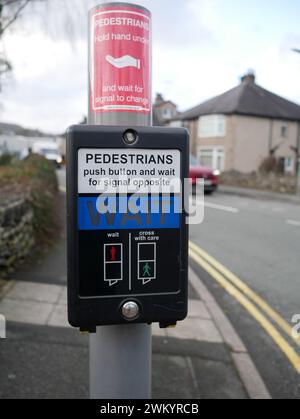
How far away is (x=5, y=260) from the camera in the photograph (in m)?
5.11

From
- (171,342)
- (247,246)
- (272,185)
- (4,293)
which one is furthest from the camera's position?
(272,185)

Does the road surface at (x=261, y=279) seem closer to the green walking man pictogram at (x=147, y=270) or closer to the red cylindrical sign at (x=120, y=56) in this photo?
the green walking man pictogram at (x=147, y=270)

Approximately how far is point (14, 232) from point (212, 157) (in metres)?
20.2

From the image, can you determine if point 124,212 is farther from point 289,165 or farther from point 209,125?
point 289,165

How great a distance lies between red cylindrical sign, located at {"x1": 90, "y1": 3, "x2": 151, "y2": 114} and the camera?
1.48m

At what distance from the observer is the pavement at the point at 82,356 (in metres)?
2.96

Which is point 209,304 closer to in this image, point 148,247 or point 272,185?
point 148,247

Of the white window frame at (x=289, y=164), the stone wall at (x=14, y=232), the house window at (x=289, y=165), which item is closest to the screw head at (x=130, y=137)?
the stone wall at (x=14, y=232)

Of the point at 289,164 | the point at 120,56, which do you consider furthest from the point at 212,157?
the point at 120,56

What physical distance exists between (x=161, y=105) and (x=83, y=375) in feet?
6.81

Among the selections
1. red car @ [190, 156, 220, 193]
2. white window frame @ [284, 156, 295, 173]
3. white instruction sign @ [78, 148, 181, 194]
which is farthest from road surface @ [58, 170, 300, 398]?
white window frame @ [284, 156, 295, 173]

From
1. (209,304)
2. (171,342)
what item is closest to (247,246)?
(209,304)

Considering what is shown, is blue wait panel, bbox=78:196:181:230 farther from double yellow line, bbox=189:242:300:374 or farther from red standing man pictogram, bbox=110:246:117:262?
double yellow line, bbox=189:242:300:374

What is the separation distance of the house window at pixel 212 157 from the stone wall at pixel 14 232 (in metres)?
15.5
